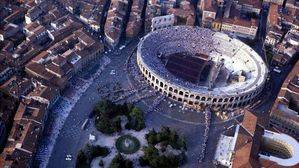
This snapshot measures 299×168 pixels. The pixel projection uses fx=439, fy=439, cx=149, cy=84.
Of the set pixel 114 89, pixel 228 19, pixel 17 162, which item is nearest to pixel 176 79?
pixel 114 89

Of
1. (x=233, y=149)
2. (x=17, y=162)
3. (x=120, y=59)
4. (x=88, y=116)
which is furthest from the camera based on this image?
(x=120, y=59)

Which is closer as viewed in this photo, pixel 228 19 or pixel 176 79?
pixel 176 79

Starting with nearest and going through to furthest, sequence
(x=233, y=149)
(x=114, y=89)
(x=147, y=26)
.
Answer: (x=233, y=149) < (x=114, y=89) < (x=147, y=26)

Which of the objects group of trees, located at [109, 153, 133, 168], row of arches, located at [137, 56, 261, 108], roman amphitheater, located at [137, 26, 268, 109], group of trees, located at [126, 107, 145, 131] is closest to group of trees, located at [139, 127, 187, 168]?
group of trees, located at [109, 153, 133, 168]

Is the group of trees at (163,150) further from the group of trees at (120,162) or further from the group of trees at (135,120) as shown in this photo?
the group of trees at (135,120)

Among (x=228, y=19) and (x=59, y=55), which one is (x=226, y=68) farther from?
(x=59, y=55)

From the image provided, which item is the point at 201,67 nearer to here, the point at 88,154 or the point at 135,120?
the point at 135,120

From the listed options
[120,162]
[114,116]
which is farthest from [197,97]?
[120,162]

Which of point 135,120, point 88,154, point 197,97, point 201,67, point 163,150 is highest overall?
point 201,67
